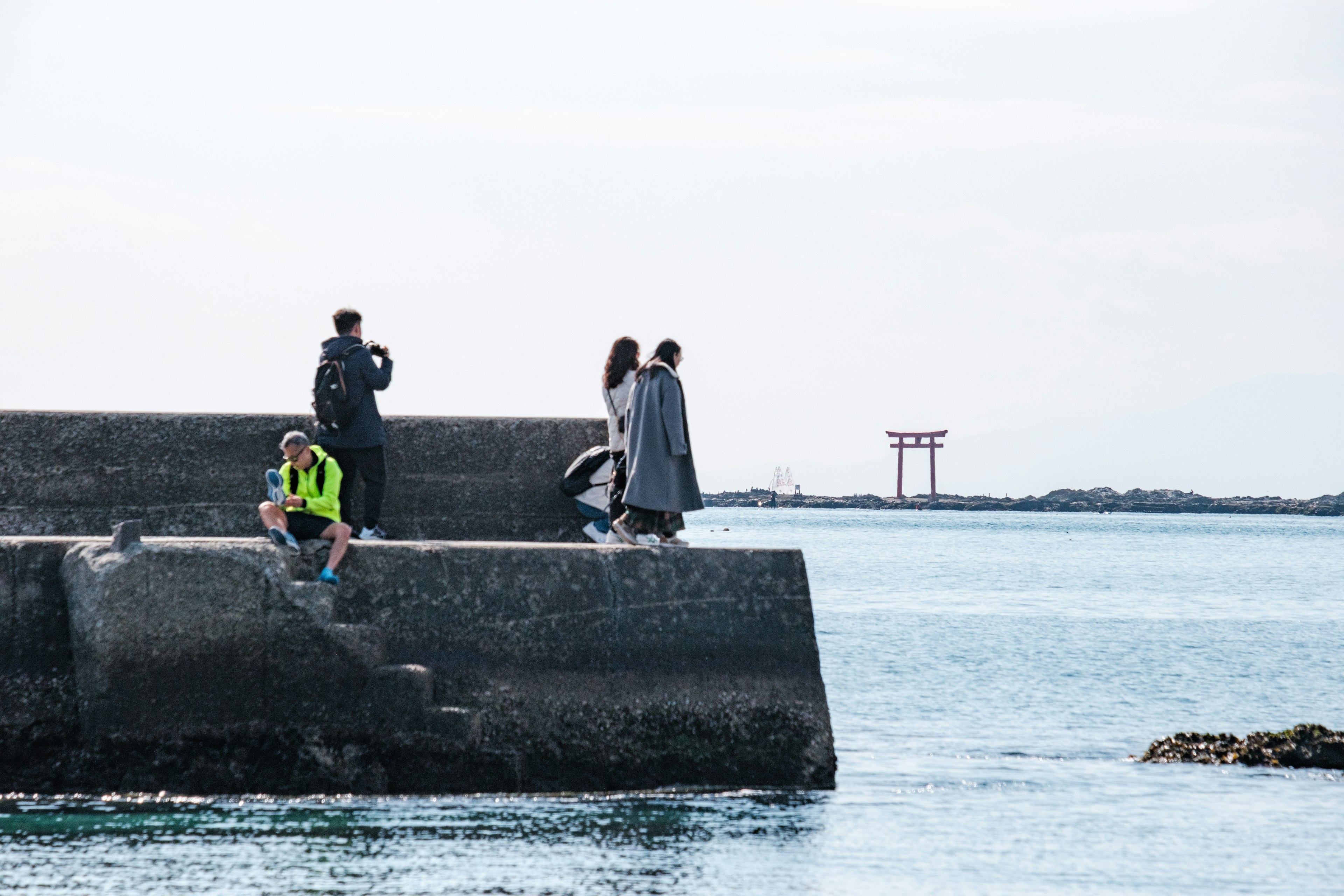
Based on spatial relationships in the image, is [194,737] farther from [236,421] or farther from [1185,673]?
[1185,673]

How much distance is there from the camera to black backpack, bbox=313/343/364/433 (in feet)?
23.7

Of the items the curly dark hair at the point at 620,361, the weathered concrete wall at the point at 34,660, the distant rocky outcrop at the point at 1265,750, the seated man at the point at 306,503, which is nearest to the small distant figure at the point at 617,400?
the curly dark hair at the point at 620,361

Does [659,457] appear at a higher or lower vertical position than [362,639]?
higher

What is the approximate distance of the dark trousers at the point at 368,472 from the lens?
7.46 m

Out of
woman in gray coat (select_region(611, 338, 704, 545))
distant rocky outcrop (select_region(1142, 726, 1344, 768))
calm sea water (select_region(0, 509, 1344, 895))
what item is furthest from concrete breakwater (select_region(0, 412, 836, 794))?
distant rocky outcrop (select_region(1142, 726, 1344, 768))

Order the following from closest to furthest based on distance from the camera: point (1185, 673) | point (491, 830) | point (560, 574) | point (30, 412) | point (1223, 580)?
point (491, 830) < point (560, 574) < point (30, 412) < point (1185, 673) < point (1223, 580)

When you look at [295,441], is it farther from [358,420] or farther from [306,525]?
[358,420]

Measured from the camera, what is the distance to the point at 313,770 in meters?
6.25

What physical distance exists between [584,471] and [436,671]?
176cm

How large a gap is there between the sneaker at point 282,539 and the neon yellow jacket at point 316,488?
173 mm

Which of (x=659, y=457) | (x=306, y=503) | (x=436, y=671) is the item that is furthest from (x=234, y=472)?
(x=659, y=457)

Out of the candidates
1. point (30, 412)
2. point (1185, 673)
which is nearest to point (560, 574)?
point (30, 412)

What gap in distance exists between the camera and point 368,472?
753cm

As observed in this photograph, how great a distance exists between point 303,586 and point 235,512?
184 centimetres
